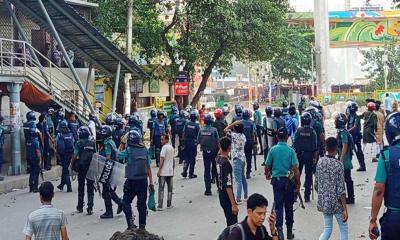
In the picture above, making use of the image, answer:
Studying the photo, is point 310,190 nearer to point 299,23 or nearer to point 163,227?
point 163,227

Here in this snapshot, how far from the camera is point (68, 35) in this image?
20188 mm

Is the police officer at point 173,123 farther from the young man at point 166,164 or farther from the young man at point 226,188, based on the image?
the young man at point 226,188

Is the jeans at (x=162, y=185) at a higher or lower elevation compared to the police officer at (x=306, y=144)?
lower

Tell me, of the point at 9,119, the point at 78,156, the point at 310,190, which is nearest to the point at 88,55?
the point at 9,119

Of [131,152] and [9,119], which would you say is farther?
[9,119]

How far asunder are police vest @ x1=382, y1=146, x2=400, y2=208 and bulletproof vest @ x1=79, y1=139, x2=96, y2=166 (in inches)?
270

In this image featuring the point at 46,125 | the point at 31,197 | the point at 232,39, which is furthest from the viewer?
the point at 232,39

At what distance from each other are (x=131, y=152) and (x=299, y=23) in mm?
48287

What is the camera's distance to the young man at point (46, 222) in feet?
19.5

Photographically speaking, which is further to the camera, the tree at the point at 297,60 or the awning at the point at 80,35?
the tree at the point at 297,60

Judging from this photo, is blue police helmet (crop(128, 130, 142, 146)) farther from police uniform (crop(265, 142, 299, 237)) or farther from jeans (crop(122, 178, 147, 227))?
police uniform (crop(265, 142, 299, 237))

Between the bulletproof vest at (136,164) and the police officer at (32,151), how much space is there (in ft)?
16.5

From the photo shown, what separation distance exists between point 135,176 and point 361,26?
4926 centimetres

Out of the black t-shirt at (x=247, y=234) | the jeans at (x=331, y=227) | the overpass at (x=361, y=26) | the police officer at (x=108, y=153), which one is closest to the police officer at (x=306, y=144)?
the police officer at (x=108, y=153)
